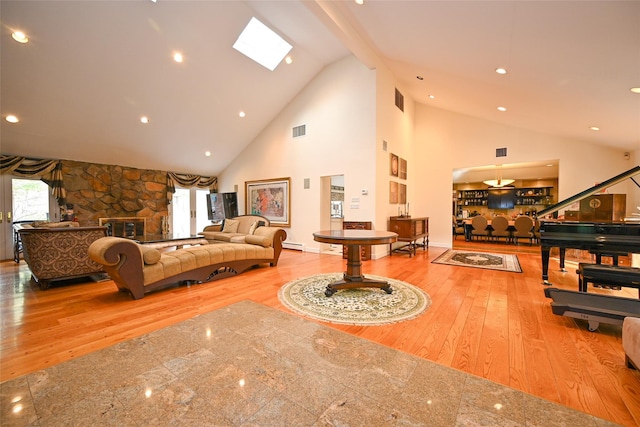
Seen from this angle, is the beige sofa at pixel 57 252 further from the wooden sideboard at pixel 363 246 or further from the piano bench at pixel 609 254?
the piano bench at pixel 609 254

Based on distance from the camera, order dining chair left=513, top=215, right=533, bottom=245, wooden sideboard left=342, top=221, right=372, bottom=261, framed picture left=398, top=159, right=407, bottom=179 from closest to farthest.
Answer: wooden sideboard left=342, top=221, right=372, bottom=261
framed picture left=398, top=159, right=407, bottom=179
dining chair left=513, top=215, right=533, bottom=245

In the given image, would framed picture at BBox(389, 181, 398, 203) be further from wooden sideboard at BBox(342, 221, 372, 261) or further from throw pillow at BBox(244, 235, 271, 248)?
throw pillow at BBox(244, 235, 271, 248)

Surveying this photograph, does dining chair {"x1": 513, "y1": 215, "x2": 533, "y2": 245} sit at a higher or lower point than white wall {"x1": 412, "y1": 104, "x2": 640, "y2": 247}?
lower

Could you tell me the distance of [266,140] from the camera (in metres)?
7.62

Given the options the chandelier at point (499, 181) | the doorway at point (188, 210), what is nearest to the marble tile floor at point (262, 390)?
the doorway at point (188, 210)

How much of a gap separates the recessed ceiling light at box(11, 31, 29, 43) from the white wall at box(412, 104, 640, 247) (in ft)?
26.5

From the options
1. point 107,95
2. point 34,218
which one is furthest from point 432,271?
point 34,218

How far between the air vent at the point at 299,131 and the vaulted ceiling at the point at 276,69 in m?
0.87

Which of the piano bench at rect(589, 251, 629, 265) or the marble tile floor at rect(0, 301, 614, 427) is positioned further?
the piano bench at rect(589, 251, 629, 265)

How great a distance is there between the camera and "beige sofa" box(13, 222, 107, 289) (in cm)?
342

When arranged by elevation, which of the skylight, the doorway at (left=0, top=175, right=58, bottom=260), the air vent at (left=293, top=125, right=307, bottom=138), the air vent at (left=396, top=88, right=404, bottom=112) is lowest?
the doorway at (left=0, top=175, right=58, bottom=260)

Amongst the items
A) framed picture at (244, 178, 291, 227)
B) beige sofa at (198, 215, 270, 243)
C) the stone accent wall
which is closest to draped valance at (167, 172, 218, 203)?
the stone accent wall

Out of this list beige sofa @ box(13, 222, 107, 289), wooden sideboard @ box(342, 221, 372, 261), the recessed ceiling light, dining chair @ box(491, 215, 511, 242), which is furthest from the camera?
dining chair @ box(491, 215, 511, 242)

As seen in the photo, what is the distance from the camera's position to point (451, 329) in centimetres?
234
